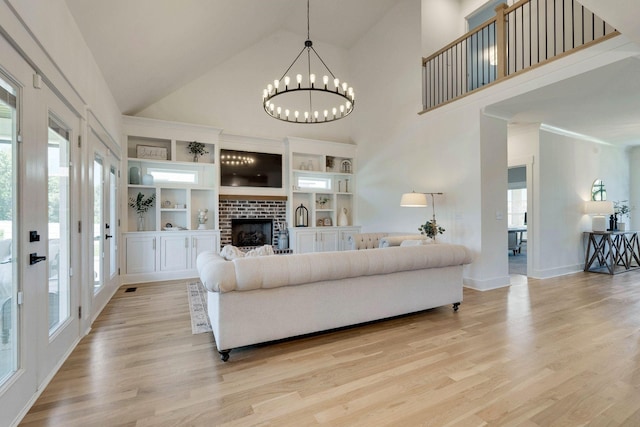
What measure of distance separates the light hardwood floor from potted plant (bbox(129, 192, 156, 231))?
2463 millimetres

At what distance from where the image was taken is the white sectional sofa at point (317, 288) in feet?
7.78

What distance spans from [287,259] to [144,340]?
1.58 meters

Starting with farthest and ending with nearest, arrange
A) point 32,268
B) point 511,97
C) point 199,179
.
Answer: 1. point 199,179
2. point 511,97
3. point 32,268

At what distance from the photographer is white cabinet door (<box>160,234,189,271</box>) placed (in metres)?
5.31

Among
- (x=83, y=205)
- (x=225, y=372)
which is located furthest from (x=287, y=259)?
(x=83, y=205)

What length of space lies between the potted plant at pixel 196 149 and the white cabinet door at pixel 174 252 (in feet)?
5.21

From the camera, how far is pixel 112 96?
4.24 metres

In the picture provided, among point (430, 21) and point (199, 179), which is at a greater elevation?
point (430, 21)

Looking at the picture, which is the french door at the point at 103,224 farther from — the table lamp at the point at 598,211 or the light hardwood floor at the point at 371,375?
the table lamp at the point at 598,211

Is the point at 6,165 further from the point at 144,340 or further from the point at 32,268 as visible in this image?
the point at 144,340

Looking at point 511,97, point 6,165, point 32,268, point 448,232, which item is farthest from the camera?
point 448,232

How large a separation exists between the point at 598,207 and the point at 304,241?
5.90 m

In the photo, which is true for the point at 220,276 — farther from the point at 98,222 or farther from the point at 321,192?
the point at 321,192

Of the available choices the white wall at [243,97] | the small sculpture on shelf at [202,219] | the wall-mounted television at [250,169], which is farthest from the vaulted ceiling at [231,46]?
the small sculpture on shelf at [202,219]
